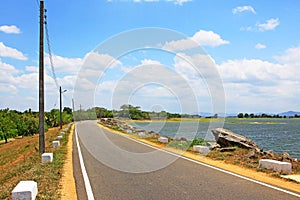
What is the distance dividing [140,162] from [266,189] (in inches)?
250

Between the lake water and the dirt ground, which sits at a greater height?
the dirt ground

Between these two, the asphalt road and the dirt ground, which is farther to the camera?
the dirt ground

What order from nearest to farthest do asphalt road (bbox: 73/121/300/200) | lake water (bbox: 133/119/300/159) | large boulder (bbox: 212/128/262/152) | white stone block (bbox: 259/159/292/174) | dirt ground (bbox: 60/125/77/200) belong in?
asphalt road (bbox: 73/121/300/200)
dirt ground (bbox: 60/125/77/200)
white stone block (bbox: 259/159/292/174)
large boulder (bbox: 212/128/262/152)
lake water (bbox: 133/119/300/159)

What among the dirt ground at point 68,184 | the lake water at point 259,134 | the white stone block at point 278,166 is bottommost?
the lake water at point 259,134

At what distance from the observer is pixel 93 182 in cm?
1006

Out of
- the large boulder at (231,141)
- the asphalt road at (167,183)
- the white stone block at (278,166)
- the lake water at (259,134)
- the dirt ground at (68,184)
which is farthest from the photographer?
A: the lake water at (259,134)

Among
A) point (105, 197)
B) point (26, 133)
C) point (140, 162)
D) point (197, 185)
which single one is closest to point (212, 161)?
point (140, 162)

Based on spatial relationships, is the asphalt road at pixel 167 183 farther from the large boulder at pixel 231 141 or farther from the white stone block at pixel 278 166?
the large boulder at pixel 231 141

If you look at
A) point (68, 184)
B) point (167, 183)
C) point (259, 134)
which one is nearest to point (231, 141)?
point (167, 183)

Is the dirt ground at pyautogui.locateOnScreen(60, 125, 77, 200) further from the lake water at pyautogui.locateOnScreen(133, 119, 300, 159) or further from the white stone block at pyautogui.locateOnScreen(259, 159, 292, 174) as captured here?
the lake water at pyautogui.locateOnScreen(133, 119, 300, 159)

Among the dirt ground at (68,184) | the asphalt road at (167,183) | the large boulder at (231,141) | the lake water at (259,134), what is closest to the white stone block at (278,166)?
the asphalt road at (167,183)

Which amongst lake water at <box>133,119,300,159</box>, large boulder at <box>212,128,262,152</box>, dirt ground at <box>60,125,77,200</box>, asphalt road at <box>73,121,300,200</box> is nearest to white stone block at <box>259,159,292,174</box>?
asphalt road at <box>73,121,300,200</box>

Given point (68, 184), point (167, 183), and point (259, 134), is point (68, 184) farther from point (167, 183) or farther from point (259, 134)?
point (259, 134)

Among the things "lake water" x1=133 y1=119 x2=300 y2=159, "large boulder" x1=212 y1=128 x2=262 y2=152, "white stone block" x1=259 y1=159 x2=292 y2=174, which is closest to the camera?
"white stone block" x1=259 y1=159 x2=292 y2=174
